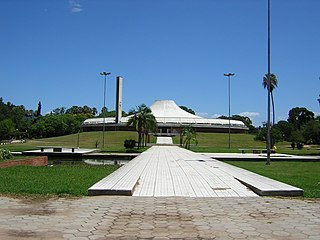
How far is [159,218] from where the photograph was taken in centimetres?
680

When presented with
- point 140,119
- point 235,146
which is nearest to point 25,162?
point 140,119

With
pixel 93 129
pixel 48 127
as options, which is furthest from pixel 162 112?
pixel 48 127

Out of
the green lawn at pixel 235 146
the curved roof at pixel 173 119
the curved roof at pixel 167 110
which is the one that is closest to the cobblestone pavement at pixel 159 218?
the green lawn at pixel 235 146

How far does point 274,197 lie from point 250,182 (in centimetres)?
210

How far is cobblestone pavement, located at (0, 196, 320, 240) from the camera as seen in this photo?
18.8 ft

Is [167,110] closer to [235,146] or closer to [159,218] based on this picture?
[235,146]

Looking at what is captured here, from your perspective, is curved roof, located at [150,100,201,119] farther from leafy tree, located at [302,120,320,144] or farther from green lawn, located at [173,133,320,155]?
leafy tree, located at [302,120,320,144]

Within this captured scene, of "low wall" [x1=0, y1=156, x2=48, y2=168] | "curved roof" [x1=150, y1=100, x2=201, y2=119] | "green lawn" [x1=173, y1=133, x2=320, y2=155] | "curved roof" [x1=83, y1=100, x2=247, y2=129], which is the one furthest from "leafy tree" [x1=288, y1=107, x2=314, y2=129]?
"low wall" [x1=0, y1=156, x2=48, y2=168]

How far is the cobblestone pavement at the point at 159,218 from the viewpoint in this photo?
18.8 feet

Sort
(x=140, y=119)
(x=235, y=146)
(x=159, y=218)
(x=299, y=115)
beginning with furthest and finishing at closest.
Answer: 1. (x=299, y=115)
2. (x=235, y=146)
3. (x=140, y=119)
4. (x=159, y=218)

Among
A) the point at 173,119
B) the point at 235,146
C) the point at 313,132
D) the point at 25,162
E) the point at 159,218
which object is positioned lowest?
the point at 159,218

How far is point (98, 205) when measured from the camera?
7953mm

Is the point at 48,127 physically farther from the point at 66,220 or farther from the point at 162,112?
the point at 66,220

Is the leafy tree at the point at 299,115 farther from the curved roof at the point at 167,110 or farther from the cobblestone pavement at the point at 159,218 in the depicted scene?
the cobblestone pavement at the point at 159,218
